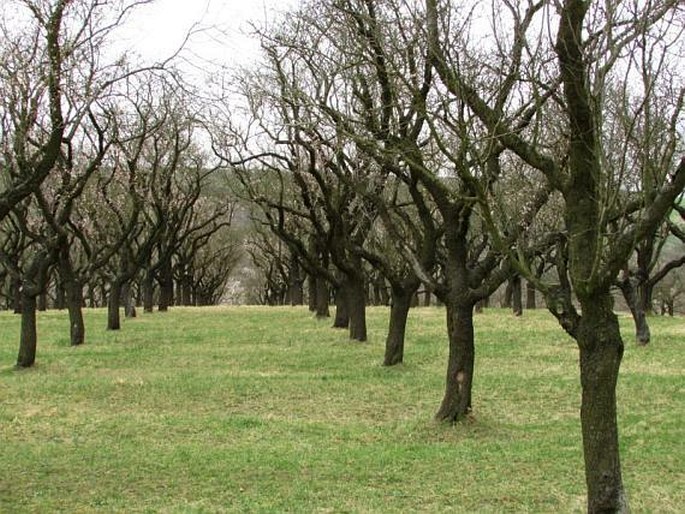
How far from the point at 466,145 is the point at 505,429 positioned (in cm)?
527

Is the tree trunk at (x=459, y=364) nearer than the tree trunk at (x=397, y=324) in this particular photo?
Yes

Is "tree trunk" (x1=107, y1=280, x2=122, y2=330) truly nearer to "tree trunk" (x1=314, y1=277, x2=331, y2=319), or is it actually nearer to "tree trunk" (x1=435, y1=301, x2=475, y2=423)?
"tree trunk" (x1=314, y1=277, x2=331, y2=319)

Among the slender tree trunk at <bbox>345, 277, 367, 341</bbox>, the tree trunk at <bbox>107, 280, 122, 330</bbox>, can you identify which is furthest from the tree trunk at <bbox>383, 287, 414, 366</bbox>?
the tree trunk at <bbox>107, 280, 122, 330</bbox>

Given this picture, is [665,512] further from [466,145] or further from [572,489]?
[466,145]

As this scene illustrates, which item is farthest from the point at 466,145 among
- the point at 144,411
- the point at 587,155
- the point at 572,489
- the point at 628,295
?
the point at 628,295

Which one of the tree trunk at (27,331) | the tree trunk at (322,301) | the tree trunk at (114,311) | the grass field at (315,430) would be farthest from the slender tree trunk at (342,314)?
the tree trunk at (27,331)

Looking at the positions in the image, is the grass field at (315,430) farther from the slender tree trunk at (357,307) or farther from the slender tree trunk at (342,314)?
the slender tree trunk at (342,314)

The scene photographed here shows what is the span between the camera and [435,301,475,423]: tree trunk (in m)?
11.1

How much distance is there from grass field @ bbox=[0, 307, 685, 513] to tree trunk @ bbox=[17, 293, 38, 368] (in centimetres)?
29

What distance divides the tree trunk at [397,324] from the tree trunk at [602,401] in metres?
9.75

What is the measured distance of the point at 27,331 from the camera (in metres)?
16.6

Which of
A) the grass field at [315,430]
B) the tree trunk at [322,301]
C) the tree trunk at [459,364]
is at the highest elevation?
the tree trunk at [322,301]

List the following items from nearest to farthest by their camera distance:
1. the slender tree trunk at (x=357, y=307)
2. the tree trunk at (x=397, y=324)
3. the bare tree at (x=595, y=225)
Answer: the bare tree at (x=595, y=225) < the tree trunk at (x=397, y=324) < the slender tree trunk at (x=357, y=307)

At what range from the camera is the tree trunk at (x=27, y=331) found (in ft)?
53.7
